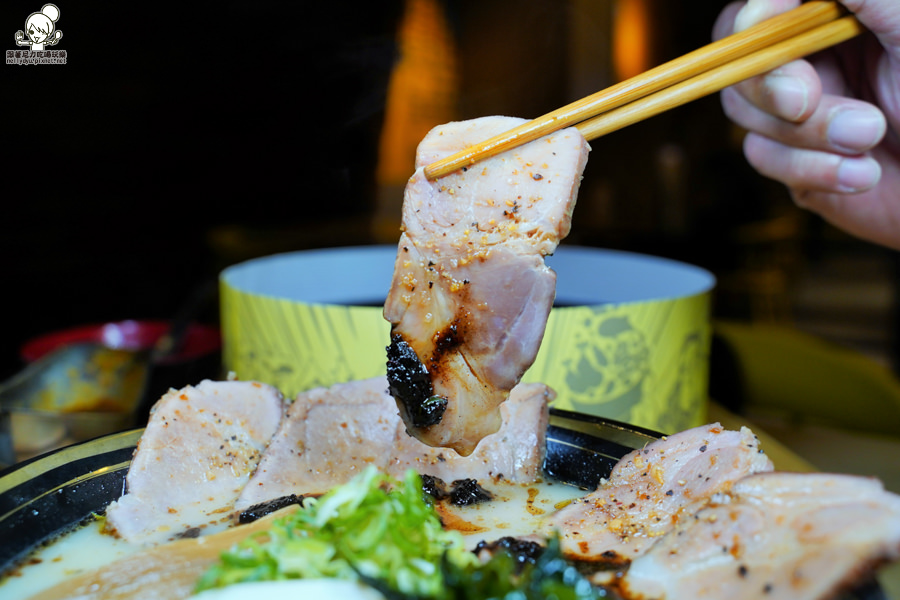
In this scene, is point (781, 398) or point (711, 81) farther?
point (781, 398)

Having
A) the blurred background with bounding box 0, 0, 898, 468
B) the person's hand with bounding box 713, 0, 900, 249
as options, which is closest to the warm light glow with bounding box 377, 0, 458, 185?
the blurred background with bounding box 0, 0, 898, 468

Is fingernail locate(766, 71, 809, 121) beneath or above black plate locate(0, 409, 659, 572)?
above

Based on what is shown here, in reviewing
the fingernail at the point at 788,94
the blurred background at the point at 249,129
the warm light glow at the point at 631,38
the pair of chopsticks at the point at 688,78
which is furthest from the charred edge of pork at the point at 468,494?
the warm light glow at the point at 631,38

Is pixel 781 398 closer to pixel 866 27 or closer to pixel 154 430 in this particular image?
pixel 866 27

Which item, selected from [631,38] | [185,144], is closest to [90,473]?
[185,144]

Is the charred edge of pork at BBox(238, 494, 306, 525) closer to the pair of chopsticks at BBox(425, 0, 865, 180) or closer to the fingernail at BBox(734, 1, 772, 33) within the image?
the pair of chopsticks at BBox(425, 0, 865, 180)

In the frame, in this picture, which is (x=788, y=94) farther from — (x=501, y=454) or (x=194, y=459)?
(x=194, y=459)

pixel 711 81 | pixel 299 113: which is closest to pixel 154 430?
pixel 711 81

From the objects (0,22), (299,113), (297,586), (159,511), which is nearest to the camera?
(297,586)
